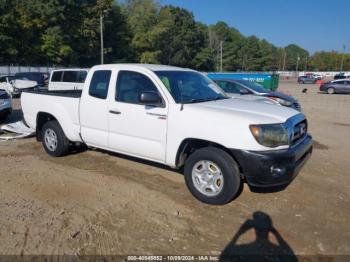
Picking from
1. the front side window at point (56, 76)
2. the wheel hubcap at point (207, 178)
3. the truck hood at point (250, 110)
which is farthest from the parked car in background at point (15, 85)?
the wheel hubcap at point (207, 178)

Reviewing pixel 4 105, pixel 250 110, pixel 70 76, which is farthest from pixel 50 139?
pixel 70 76

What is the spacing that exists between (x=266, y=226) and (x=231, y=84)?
968 centimetres

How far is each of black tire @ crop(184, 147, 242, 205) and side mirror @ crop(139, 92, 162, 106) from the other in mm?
929

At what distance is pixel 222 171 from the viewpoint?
4.64 metres

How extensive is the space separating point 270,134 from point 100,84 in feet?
10.1

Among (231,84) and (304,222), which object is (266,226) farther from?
(231,84)

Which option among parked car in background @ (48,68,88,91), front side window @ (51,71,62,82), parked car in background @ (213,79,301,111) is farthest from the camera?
front side window @ (51,71,62,82)

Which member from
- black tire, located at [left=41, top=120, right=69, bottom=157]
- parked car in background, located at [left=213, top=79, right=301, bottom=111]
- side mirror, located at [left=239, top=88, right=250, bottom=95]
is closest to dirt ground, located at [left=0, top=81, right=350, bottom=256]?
black tire, located at [left=41, top=120, right=69, bottom=157]

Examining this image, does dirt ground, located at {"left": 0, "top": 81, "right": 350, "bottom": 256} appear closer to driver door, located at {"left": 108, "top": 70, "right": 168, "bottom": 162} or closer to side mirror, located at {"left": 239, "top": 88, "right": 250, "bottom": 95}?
driver door, located at {"left": 108, "top": 70, "right": 168, "bottom": 162}

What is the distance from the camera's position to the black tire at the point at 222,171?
4586 mm

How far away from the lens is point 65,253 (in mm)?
3588

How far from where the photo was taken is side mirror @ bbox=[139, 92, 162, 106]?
5.01 meters

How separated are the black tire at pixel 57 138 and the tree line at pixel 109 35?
44582 mm

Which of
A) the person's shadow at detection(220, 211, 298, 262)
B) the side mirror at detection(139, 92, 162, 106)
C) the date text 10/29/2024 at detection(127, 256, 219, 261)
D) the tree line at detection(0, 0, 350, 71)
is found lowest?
the date text 10/29/2024 at detection(127, 256, 219, 261)
